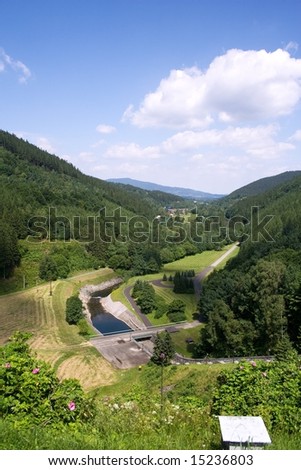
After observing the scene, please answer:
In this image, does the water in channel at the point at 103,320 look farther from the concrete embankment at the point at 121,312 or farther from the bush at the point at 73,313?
the bush at the point at 73,313

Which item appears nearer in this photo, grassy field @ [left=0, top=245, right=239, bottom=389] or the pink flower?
the pink flower

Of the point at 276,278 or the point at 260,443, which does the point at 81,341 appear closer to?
the point at 276,278

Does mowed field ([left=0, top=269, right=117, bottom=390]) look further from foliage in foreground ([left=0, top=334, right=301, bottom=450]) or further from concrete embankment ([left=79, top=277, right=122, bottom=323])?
foliage in foreground ([left=0, top=334, right=301, bottom=450])

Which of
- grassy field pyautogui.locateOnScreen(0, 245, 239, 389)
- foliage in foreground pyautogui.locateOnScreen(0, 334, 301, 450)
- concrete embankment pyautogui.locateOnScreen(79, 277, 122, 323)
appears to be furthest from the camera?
concrete embankment pyautogui.locateOnScreen(79, 277, 122, 323)

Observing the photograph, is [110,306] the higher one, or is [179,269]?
[179,269]

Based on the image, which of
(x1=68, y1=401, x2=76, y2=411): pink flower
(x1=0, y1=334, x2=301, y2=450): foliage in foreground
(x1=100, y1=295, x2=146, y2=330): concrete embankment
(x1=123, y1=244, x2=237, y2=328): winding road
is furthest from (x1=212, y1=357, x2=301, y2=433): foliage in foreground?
(x1=123, y1=244, x2=237, y2=328): winding road

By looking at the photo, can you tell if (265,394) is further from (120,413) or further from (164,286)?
(164,286)

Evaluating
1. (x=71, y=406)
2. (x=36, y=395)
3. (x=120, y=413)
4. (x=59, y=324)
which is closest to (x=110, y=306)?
(x=59, y=324)

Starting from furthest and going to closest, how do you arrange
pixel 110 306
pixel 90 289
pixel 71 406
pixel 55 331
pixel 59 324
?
1. pixel 90 289
2. pixel 110 306
3. pixel 59 324
4. pixel 55 331
5. pixel 71 406
